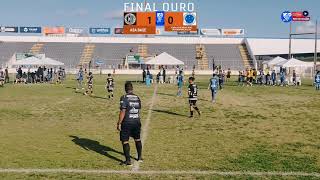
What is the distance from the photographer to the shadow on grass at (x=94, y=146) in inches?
426

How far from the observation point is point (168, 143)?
12.2 metres

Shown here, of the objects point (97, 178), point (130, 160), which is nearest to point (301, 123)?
point (130, 160)

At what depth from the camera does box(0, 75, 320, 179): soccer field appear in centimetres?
909

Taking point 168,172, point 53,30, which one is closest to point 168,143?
point 168,172

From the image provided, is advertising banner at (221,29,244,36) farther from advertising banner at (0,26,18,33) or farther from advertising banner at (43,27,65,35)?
advertising banner at (0,26,18,33)

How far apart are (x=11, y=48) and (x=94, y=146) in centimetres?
7308

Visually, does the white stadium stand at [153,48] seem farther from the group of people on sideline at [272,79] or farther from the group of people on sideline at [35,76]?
the group of people on sideline at [272,79]

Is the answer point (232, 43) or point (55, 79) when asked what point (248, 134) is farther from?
point (232, 43)

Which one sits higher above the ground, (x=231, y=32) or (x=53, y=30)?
(x=53, y=30)

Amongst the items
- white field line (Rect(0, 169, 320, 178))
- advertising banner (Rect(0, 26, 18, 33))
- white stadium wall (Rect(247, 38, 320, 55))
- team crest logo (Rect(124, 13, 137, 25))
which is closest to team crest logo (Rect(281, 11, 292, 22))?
team crest logo (Rect(124, 13, 137, 25))

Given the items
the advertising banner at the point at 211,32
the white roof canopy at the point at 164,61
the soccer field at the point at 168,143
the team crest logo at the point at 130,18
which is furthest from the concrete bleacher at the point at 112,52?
the soccer field at the point at 168,143

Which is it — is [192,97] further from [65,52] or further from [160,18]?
[65,52]

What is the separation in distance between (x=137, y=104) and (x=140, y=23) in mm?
49499

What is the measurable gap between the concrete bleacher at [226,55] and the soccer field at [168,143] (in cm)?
5310
